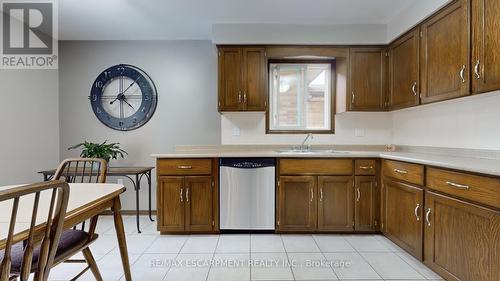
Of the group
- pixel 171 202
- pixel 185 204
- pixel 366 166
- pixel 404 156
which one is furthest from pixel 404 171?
pixel 171 202

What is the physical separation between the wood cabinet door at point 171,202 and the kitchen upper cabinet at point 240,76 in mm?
1007

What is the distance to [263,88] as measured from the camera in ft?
10.4

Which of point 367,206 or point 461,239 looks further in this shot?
point 367,206

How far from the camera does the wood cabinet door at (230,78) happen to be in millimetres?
3162

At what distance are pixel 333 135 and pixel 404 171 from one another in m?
1.19

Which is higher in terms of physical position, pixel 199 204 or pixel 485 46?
pixel 485 46

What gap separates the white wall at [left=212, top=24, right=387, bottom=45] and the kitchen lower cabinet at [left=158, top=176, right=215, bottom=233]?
1.75 metres

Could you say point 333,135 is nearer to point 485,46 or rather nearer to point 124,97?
point 485,46

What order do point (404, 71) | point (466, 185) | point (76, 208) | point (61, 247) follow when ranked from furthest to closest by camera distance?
point (404, 71) → point (466, 185) → point (61, 247) → point (76, 208)

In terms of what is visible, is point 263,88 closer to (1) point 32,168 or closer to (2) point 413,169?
(2) point 413,169

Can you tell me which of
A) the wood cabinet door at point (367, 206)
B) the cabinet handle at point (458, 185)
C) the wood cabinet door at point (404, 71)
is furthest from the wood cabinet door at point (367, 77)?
the cabinet handle at point (458, 185)

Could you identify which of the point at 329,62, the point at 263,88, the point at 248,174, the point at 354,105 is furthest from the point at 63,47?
the point at 354,105

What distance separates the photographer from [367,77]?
10.5 feet

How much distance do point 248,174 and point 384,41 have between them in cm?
222
